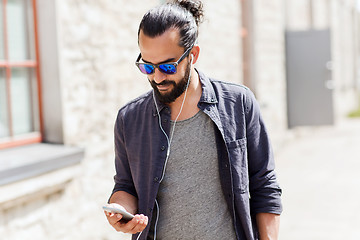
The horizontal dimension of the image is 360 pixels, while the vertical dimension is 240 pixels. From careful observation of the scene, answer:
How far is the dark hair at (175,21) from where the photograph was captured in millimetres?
1793

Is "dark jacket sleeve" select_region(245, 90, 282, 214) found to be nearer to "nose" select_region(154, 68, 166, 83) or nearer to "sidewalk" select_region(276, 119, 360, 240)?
"nose" select_region(154, 68, 166, 83)

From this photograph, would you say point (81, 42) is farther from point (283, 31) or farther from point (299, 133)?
point (299, 133)

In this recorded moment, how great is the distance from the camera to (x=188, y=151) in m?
1.88

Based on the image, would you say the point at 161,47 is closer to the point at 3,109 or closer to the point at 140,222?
the point at 140,222

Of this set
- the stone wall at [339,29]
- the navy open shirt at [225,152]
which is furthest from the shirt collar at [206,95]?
the stone wall at [339,29]

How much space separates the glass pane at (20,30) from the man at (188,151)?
74.7 inches

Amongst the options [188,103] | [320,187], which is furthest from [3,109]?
[320,187]

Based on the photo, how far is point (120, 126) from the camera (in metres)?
2.01

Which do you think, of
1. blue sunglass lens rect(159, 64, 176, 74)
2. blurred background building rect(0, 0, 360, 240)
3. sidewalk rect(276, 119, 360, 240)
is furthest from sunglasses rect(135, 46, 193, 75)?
sidewalk rect(276, 119, 360, 240)

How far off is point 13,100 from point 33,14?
646mm

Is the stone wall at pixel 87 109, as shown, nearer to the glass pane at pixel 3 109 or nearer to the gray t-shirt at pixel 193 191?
the glass pane at pixel 3 109

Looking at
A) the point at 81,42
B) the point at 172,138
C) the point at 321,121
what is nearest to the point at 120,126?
the point at 172,138

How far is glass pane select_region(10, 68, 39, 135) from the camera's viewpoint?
361 cm

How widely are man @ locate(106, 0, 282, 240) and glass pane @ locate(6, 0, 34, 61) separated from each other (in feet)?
6.22
